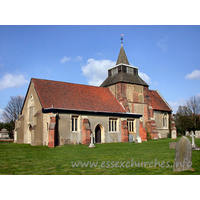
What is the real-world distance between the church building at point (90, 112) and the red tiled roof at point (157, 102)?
11.8 inches

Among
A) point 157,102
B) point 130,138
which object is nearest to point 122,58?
point 157,102

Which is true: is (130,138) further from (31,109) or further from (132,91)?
(31,109)

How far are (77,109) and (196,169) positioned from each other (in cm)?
1899

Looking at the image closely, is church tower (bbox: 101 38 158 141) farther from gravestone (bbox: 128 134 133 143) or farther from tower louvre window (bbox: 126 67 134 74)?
gravestone (bbox: 128 134 133 143)

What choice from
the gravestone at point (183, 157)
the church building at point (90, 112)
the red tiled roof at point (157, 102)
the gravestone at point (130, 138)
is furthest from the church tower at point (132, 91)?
the gravestone at point (183, 157)

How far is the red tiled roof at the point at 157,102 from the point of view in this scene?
39.4 metres

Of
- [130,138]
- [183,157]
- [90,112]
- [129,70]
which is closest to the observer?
[183,157]

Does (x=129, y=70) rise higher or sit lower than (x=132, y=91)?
higher

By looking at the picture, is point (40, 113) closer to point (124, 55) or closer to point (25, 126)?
point (25, 126)

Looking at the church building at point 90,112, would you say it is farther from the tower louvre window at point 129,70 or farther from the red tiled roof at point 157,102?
the red tiled roof at point 157,102

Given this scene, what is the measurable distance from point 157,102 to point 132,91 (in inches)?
336

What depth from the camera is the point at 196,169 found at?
8.37m

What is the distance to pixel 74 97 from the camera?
28.3m

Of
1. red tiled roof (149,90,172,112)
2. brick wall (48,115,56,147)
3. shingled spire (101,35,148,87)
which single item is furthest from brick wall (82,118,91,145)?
A: red tiled roof (149,90,172,112)
